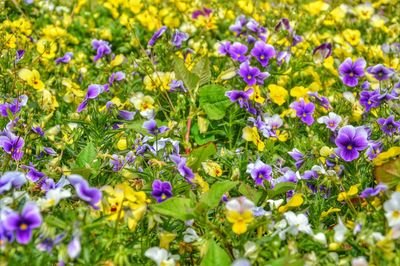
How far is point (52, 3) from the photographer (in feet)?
17.0

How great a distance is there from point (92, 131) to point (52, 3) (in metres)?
2.40

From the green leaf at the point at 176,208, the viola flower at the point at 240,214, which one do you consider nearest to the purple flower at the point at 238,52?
the green leaf at the point at 176,208

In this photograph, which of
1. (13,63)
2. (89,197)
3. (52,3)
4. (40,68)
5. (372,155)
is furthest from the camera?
(52,3)

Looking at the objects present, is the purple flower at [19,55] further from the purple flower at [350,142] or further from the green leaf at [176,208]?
the purple flower at [350,142]

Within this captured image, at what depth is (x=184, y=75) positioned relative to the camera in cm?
337

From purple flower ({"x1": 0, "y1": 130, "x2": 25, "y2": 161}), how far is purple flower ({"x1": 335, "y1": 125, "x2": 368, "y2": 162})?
1.23 meters

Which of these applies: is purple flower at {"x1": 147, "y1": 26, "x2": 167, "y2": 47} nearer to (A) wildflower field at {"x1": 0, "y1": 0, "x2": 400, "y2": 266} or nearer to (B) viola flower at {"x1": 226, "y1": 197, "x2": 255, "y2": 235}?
(A) wildflower field at {"x1": 0, "y1": 0, "x2": 400, "y2": 266}

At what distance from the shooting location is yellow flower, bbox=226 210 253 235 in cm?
215

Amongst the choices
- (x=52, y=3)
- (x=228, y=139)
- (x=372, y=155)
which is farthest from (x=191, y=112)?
(x=52, y=3)

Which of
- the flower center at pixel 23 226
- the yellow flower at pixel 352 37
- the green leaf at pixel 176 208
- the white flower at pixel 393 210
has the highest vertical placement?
the flower center at pixel 23 226

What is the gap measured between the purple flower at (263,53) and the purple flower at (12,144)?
150 cm

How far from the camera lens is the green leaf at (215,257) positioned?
7.13ft

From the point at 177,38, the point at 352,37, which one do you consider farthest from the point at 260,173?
the point at 352,37

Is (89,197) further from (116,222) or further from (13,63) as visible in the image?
(13,63)
